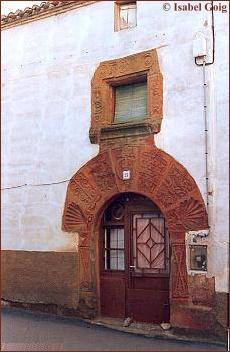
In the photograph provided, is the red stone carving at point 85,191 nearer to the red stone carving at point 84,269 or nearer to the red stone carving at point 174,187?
the red stone carving at point 84,269

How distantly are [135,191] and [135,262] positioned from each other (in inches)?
47.3

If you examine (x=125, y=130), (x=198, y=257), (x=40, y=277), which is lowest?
(x=40, y=277)

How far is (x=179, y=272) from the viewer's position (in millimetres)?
7945

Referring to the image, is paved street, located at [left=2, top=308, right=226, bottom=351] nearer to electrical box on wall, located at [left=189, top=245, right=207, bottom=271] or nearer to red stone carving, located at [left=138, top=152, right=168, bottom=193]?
electrical box on wall, located at [left=189, top=245, right=207, bottom=271]

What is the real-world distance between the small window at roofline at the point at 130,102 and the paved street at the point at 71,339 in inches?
141

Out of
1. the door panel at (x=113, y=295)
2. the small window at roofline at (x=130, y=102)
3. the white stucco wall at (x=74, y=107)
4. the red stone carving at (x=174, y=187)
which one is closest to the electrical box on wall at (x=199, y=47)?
the white stucco wall at (x=74, y=107)

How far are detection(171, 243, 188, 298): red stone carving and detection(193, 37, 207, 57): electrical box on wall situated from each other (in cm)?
299

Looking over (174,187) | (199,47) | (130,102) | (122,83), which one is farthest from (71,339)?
(199,47)

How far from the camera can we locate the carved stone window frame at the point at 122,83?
8.48 metres

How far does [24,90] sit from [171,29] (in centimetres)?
337

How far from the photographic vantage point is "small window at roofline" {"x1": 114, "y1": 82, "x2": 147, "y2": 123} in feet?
28.9

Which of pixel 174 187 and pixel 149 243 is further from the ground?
pixel 174 187

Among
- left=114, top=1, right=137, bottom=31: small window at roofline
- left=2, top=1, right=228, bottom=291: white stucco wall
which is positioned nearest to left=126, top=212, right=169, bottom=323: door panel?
left=2, top=1, right=228, bottom=291: white stucco wall

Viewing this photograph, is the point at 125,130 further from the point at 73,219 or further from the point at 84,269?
the point at 84,269
